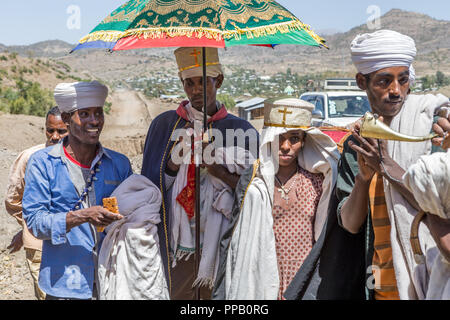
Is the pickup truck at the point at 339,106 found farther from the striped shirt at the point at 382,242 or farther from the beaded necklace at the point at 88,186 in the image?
the striped shirt at the point at 382,242

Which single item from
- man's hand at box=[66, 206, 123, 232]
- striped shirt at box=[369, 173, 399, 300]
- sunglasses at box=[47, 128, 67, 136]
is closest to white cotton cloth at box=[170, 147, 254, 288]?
man's hand at box=[66, 206, 123, 232]

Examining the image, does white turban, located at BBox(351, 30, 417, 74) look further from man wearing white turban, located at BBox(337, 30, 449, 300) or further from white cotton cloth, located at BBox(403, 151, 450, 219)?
white cotton cloth, located at BBox(403, 151, 450, 219)

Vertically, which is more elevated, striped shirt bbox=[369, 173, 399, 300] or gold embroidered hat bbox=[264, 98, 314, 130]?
gold embroidered hat bbox=[264, 98, 314, 130]

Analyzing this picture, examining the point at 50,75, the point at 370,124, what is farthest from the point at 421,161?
the point at 50,75

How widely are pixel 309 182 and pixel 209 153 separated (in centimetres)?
68

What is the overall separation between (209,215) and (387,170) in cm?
148

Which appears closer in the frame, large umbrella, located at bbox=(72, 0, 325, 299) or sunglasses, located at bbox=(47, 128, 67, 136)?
large umbrella, located at bbox=(72, 0, 325, 299)

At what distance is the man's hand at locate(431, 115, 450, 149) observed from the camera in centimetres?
234

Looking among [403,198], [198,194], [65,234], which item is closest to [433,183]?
[403,198]

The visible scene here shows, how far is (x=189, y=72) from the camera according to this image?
151 inches

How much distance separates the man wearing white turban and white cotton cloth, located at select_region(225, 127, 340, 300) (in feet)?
0.77

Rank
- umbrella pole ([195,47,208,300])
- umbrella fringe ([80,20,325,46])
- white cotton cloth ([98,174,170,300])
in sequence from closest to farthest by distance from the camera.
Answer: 1. umbrella fringe ([80,20,325,46])
2. white cotton cloth ([98,174,170,300])
3. umbrella pole ([195,47,208,300])
